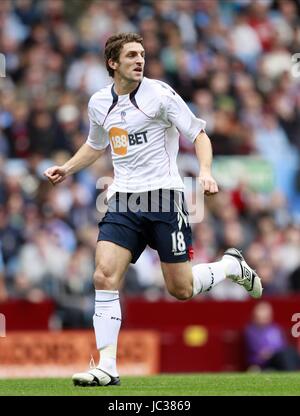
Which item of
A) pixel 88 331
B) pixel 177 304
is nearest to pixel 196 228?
pixel 177 304

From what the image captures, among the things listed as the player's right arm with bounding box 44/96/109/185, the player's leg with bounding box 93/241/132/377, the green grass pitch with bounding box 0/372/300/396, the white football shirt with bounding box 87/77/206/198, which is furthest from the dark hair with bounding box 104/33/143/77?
the green grass pitch with bounding box 0/372/300/396

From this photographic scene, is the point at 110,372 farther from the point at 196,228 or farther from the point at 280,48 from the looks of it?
the point at 280,48

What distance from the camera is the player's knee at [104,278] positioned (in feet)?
30.6

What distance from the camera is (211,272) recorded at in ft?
32.9

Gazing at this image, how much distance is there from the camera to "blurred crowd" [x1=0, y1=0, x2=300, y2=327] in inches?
666

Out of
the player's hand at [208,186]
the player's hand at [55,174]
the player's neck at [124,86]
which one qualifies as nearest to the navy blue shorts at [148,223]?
the player's hand at [55,174]

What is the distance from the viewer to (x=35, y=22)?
20734 mm

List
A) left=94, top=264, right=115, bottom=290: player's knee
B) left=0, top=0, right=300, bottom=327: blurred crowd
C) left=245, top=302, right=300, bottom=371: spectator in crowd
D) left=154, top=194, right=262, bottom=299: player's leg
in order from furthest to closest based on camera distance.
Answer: left=0, top=0, right=300, bottom=327: blurred crowd, left=245, top=302, right=300, bottom=371: spectator in crowd, left=154, top=194, right=262, bottom=299: player's leg, left=94, top=264, right=115, bottom=290: player's knee

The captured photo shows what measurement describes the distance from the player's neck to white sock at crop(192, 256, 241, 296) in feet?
4.91

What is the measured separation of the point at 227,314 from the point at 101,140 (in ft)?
23.3

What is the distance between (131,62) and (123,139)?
1.91 ft

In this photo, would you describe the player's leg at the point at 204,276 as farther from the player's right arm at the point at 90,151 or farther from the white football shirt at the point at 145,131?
the player's right arm at the point at 90,151

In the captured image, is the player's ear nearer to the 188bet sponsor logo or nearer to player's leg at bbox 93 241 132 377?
Result: the 188bet sponsor logo

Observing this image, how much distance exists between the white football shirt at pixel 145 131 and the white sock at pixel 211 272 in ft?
2.39
